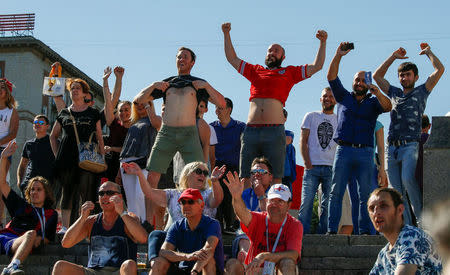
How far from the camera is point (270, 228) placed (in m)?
6.70

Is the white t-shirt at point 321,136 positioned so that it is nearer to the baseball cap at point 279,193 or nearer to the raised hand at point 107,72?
the baseball cap at point 279,193

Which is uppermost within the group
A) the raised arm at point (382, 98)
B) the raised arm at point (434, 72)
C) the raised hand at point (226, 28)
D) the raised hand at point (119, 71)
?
the raised hand at point (226, 28)

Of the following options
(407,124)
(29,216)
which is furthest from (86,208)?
(407,124)

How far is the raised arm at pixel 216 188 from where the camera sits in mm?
7219

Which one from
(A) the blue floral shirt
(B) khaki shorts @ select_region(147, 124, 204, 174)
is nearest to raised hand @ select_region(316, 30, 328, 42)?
(B) khaki shorts @ select_region(147, 124, 204, 174)

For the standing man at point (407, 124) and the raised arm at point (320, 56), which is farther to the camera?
the raised arm at point (320, 56)

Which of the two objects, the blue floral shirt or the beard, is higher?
the beard

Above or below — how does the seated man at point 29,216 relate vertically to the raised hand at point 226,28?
below

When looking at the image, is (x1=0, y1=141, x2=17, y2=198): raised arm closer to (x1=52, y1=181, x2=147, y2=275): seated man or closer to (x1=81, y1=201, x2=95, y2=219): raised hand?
(x1=52, y1=181, x2=147, y2=275): seated man

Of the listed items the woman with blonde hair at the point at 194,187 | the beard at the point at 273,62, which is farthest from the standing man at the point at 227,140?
the woman with blonde hair at the point at 194,187

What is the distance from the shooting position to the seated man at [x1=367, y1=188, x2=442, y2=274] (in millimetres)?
4711

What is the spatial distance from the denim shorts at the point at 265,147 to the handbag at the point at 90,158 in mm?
2068

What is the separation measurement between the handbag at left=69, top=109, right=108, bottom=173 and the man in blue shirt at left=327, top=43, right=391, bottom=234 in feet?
10.5

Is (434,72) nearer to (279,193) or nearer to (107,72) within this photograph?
(279,193)
